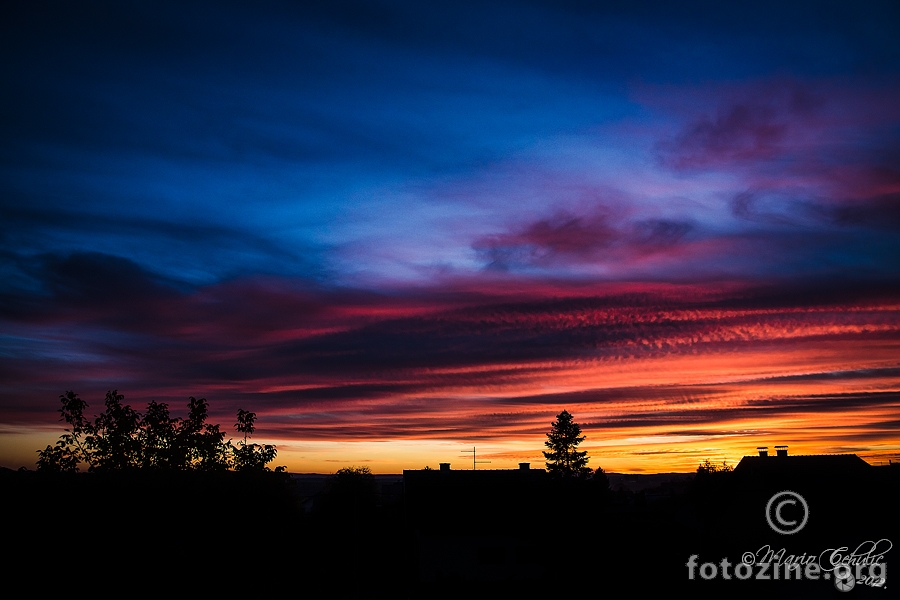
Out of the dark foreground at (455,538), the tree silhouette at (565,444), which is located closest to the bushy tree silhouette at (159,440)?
the dark foreground at (455,538)

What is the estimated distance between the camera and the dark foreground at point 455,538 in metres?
24.7

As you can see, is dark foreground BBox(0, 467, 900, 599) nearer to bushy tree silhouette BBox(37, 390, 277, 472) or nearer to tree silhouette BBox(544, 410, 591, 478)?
bushy tree silhouette BBox(37, 390, 277, 472)

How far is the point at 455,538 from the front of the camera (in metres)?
38.0

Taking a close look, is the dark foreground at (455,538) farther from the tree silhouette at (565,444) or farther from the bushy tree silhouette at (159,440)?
the tree silhouette at (565,444)

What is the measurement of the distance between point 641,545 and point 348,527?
1285 inches

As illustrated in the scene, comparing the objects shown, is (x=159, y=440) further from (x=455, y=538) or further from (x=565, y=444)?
(x=565, y=444)

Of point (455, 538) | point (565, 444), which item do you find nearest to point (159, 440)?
point (455, 538)

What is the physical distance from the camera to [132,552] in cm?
2547

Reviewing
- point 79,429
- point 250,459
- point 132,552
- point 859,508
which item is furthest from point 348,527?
point 859,508

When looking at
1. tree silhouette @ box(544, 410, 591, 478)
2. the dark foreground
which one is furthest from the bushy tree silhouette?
tree silhouette @ box(544, 410, 591, 478)

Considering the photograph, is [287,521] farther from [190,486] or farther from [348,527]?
[348,527]

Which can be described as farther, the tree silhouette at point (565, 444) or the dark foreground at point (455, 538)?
the tree silhouette at point (565, 444)

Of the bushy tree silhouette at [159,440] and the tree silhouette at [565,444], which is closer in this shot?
the bushy tree silhouette at [159,440]

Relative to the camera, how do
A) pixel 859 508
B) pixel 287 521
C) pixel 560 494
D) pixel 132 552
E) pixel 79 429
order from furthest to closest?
1. pixel 79 429
2. pixel 560 494
3. pixel 287 521
4. pixel 859 508
5. pixel 132 552
